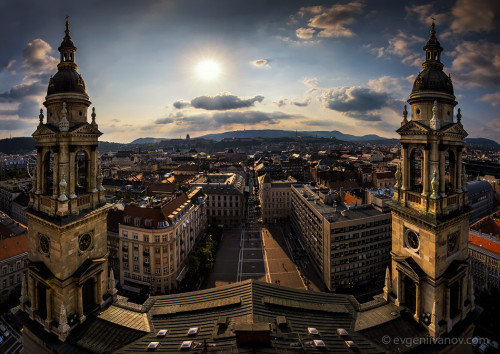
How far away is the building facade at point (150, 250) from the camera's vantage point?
58.5 meters

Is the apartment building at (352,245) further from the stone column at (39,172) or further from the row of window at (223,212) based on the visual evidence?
the stone column at (39,172)

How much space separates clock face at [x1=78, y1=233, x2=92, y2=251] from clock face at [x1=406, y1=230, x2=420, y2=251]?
87.3ft

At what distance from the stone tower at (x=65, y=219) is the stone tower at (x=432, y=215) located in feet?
83.2

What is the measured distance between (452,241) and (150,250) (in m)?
51.3

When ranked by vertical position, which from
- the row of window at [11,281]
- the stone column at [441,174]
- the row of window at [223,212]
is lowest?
the row of window at [11,281]

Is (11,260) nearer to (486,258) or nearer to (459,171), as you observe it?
(459,171)

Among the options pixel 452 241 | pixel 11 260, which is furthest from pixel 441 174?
pixel 11 260

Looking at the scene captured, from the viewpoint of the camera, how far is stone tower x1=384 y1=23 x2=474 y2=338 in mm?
21812

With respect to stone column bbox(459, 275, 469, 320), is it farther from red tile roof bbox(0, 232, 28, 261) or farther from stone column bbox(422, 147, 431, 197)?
red tile roof bbox(0, 232, 28, 261)

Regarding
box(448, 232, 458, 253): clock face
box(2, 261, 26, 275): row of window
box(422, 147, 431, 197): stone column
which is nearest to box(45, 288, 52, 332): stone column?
box(422, 147, 431, 197): stone column

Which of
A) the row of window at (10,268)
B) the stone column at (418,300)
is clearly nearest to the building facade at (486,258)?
the stone column at (418,300)

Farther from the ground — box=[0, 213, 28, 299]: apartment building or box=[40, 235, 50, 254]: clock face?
box=[40, 235, 50, 254]: clock face

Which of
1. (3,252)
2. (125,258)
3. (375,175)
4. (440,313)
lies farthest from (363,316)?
(375,175)

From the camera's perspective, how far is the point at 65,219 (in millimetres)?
22156
